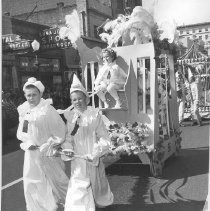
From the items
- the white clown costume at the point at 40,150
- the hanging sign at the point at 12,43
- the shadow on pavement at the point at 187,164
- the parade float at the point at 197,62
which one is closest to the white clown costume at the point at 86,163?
the white clown costume at the point at 40,150

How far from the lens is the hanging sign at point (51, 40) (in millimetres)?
16031

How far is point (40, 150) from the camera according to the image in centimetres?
392

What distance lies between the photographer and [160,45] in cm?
577

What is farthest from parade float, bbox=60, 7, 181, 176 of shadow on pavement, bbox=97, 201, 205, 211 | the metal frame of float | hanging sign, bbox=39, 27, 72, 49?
hanging sign, bbox=39, 27, 72, 49

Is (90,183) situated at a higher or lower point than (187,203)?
higher

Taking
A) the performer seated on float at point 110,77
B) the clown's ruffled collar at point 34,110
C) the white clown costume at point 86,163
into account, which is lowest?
the white clown costume at point 86,163

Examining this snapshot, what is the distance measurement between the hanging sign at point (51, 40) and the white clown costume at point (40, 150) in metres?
12.2

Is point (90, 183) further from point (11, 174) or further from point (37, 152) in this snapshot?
point (11, 174)

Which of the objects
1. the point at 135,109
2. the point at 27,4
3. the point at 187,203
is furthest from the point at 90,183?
the point at 27,4

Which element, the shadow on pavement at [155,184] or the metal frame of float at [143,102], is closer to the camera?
the shadow on pavement at [155,184]

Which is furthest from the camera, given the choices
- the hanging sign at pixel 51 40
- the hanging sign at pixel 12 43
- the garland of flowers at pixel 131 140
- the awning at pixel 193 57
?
the hanging sign at pixel 51 40

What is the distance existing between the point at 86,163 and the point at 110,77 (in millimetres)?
2229

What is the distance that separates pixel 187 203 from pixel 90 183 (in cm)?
141

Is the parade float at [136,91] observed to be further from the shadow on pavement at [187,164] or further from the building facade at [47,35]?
the building facade at [47,35]
